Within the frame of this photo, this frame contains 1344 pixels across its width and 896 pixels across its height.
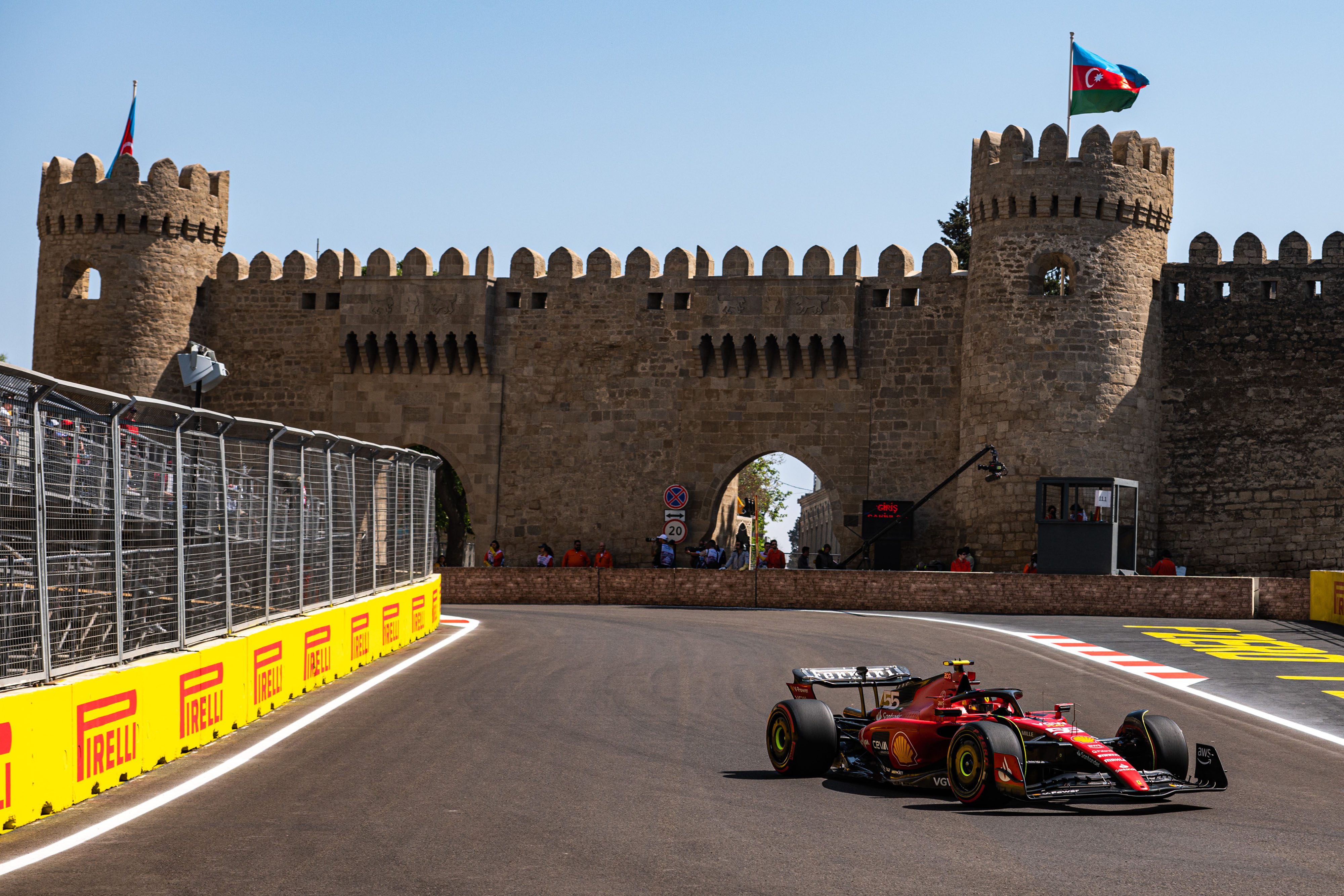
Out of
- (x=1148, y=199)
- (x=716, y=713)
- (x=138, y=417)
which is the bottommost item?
(x=716, y=713)

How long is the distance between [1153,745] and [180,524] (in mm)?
6554

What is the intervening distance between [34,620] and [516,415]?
2776 centimetres

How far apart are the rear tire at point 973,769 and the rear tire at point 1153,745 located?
0.82 metres

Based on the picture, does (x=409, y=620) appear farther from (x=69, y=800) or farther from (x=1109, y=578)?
(x=1109, y=578)

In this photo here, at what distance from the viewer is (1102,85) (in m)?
31.1

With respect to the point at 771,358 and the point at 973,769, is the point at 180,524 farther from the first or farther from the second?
the point at 771,358

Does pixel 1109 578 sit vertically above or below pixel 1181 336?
below

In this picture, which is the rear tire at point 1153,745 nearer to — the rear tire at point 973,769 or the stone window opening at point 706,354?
the rear tire at point 973,769

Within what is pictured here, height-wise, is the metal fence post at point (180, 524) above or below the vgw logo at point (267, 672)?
above

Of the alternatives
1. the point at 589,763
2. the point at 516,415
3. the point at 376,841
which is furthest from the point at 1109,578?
the point at 376,841

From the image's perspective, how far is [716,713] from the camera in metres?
12.2

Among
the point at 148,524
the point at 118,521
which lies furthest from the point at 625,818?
the point at 148,524

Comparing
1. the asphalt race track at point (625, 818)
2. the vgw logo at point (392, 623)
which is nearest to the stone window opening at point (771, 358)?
the vgw logo at point (392, 623)

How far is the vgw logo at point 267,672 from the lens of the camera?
38.4 feet
